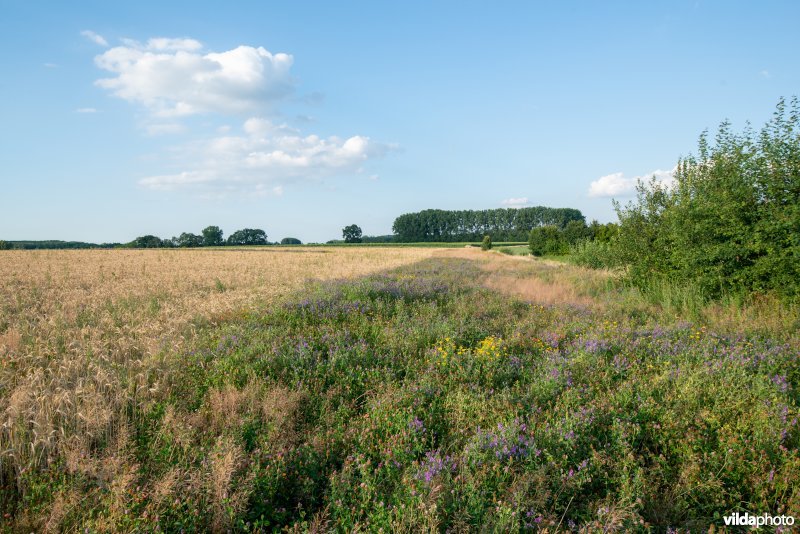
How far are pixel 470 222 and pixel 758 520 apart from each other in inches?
5766

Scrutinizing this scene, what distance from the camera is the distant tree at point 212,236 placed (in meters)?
93.2

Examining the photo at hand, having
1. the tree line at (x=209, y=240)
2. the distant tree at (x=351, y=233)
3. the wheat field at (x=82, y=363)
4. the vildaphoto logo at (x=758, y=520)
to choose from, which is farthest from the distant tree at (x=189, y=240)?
the vildaphoto logo at (x=758, y=520)

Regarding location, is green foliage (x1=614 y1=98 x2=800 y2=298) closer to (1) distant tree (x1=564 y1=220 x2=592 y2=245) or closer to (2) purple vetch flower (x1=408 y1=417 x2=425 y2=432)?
(2) purple vetch flower (x1=408 y1=417 x2=425 y2=432)

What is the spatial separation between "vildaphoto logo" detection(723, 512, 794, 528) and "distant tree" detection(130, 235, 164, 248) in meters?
90.5

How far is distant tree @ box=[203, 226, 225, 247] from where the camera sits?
93.2 meters

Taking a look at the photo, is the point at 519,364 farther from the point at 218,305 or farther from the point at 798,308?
the point at 798,308

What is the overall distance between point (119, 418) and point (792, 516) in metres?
6.67

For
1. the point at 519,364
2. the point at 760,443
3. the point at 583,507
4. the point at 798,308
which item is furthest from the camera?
the point at 798,308

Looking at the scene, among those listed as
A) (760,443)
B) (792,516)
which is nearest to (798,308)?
(760,443)

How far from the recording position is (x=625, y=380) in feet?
18.7

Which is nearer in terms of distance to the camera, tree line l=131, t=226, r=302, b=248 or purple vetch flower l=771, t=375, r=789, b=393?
purple vetch flower l=771, t=375, r=789, b=393

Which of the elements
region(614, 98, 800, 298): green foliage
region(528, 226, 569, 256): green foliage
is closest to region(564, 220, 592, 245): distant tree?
region(528, 226, 569, 256): green foliage

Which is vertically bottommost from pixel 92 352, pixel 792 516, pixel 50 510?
pixel 792 516

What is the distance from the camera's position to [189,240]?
90.4 metres
